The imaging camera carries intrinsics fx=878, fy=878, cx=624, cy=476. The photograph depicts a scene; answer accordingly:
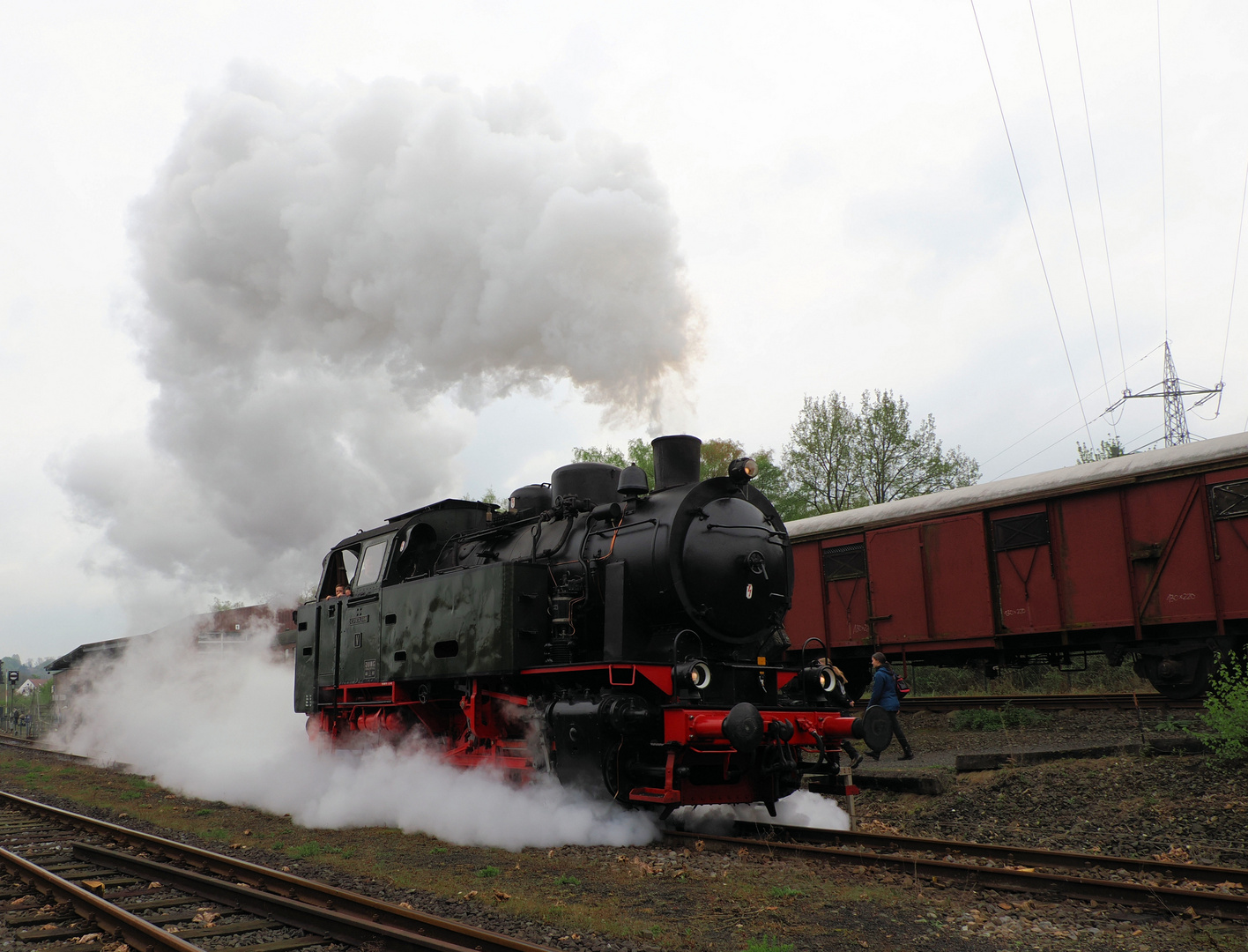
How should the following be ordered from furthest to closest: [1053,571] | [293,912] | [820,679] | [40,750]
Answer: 1. [40,750]
2. [1053,571]
3. [820,679]
4. [293,912]

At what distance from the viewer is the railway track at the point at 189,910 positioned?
14.0 ft

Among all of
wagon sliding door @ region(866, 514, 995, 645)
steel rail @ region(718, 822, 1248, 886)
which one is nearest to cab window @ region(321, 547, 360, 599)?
steel rail @ region(718, 822, 1248, 886)

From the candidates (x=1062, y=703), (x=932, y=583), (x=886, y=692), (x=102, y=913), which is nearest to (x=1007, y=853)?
(x=886, y=692)

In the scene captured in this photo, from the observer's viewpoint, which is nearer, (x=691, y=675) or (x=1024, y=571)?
(x=691, y=675)

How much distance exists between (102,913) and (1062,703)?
11.6 m

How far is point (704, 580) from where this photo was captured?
7152mm

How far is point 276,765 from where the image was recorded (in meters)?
11.1

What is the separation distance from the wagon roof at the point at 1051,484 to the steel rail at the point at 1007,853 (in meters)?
6.15

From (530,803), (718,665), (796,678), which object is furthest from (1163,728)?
(530,803)

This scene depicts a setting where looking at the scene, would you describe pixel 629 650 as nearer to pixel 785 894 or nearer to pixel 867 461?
pixel 785 894

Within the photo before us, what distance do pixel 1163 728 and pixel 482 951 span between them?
8.06m

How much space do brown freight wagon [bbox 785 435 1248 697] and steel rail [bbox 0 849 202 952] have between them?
Answer: 5.65 m

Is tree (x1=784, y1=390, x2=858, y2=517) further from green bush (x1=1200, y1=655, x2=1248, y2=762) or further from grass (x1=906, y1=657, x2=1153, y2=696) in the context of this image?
green bush (x1=1200, y1=655, x2=1248, y2=762)

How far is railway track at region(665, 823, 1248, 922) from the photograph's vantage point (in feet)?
14.6
